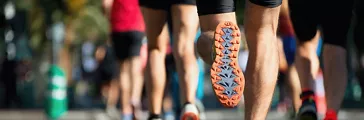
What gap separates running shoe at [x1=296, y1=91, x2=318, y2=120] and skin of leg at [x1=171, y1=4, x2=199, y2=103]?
2.70ft

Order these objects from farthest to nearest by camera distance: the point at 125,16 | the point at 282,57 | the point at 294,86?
the point at 282,57 < the point at 125,16 < the point at 294,86

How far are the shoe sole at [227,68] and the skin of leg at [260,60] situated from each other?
0.15m

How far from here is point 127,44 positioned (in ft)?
36.9

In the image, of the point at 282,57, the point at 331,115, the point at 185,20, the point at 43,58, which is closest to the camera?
the point at 331,115

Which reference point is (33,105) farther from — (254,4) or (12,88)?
(254,4)

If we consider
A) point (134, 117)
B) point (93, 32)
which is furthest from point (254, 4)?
point (93, 32)

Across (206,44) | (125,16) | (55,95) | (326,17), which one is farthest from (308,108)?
(55,95)

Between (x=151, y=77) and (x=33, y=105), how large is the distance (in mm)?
21161

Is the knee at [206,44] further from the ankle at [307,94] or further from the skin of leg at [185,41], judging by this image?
the skin of leg at [185,41]

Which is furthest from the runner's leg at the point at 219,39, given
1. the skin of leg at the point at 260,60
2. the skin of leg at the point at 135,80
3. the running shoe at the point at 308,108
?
the skin of leg at the point at 135,80

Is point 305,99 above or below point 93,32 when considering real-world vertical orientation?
above

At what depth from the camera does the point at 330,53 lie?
24.9 ft

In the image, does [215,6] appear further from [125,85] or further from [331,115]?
[125,85]

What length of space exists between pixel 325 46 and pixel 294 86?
177cm
